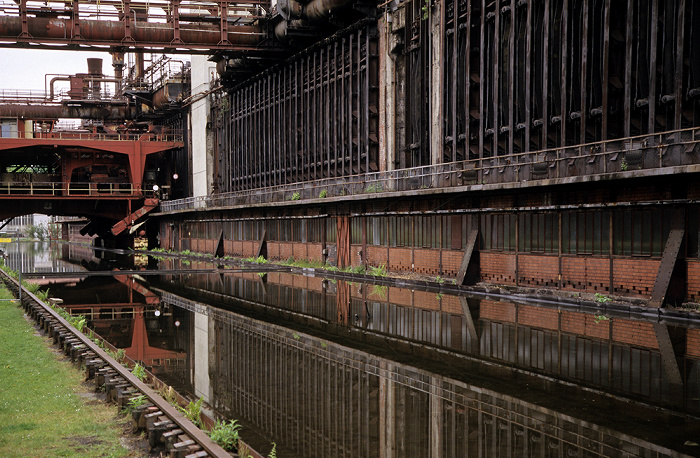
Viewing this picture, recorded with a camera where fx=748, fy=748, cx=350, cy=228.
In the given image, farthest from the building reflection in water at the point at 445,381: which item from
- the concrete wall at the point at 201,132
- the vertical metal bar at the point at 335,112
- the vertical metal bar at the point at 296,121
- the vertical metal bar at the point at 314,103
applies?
the concrete wall at the point at 201,132

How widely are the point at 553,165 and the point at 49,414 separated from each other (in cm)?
1672

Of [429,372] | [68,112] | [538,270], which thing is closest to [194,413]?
[429,372]

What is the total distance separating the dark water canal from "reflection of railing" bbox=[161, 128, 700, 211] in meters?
3.77

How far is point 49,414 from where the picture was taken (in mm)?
8992

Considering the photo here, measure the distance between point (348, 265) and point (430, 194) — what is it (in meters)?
9.40

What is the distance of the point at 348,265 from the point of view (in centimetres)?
3519

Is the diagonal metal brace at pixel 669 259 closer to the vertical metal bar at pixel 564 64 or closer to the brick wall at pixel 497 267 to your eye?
the vertical metal bar at pixel 564 64

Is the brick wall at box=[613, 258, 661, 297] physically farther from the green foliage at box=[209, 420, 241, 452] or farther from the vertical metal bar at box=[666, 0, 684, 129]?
the green foliage at box=[209, 420, 241, 452]

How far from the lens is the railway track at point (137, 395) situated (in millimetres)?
7414

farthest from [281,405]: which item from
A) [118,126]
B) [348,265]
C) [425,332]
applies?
[118,126]

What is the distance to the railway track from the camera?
741 centimetres

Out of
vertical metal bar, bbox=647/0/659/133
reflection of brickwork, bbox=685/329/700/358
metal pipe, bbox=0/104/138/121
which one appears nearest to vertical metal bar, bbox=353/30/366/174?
vertical metal bar, bbox=647/0/659/133

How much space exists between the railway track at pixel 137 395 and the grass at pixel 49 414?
25 centimetres

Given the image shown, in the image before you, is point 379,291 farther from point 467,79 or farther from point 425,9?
point 425,9
